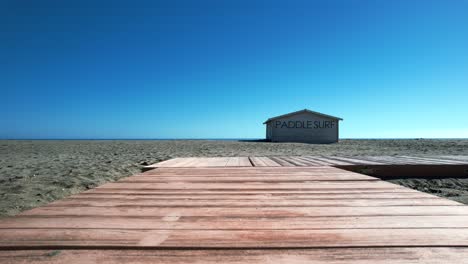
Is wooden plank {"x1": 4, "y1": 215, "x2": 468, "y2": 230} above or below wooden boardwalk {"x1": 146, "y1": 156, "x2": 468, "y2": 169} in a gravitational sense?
below

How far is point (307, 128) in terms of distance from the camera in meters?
26.5

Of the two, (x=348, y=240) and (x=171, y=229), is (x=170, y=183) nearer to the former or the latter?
(x=171, y=229)

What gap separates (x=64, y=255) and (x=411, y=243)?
5.15 feet

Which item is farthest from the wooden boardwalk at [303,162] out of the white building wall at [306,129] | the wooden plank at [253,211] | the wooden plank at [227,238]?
the white building wall at [306,129]

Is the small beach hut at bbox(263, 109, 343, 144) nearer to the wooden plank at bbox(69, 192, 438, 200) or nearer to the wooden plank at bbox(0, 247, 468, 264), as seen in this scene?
the wooden plank at bbox(69, 192, 438, 200)

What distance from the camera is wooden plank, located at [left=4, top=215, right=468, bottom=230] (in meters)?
1.33

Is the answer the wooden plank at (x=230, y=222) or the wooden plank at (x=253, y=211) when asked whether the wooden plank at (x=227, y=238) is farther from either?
the wooden plank at (x=253, y=211)

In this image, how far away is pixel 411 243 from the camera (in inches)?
Answer: 44.3

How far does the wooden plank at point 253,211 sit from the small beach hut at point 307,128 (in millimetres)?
25150

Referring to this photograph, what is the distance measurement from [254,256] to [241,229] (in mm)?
287

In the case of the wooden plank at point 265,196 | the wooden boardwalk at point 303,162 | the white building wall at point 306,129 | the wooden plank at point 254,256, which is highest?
the white building wall at point 306,129

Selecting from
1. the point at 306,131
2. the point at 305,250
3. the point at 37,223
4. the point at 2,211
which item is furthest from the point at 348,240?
the point at 306,131

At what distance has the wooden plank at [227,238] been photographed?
1.11m

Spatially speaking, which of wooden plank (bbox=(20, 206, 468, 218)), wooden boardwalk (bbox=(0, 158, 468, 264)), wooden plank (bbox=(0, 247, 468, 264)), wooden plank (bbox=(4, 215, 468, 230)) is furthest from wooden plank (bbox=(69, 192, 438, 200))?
wooden plank (bbox=(0, 247, 468, 264))
